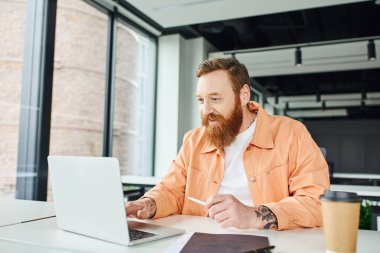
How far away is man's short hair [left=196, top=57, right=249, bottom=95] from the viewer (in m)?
1.60

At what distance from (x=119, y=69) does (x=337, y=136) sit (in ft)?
36.2

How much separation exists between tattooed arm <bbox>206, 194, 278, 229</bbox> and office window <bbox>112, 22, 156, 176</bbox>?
3293 millimetres

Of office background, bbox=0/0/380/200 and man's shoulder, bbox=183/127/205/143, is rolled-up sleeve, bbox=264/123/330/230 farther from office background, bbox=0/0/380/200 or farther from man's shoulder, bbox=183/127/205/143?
office background, bbox=0/0/380/200

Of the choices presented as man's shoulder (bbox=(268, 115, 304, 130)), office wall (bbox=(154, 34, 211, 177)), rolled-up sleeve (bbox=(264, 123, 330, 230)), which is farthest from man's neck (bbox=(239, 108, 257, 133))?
office wall (bbox=(154, 34, 211, 177))

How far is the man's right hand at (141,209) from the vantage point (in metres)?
1.30

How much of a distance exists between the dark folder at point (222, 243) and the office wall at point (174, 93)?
3.96 meters

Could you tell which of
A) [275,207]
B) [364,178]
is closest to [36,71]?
[275,207]

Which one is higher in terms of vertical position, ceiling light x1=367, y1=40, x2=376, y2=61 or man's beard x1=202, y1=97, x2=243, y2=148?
ceiling light x1=367, y1=40, x2=376, y2=61

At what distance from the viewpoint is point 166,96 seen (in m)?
5.04

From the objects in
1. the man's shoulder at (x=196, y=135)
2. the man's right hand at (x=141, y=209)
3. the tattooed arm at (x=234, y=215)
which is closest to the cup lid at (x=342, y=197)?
the tattooed arm at (x=234, y=215)

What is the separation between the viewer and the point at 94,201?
98 centimetres

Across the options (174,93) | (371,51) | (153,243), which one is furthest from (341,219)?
(174,93)

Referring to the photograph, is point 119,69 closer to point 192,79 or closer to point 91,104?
point 91,104

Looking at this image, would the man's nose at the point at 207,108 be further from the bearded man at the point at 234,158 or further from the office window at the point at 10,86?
the office window at the point at 10,86
